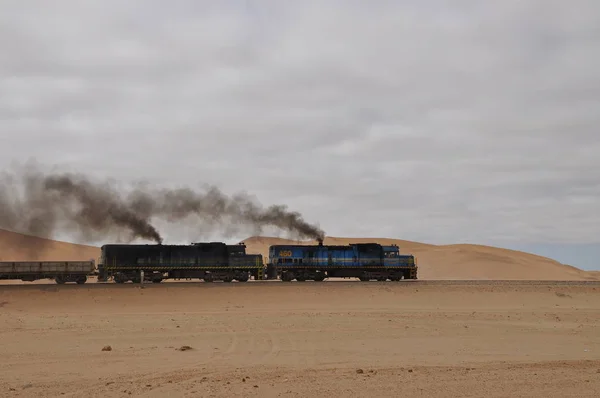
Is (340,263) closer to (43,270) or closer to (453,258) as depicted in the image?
(43,270)

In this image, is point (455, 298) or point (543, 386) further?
point (455, 298)

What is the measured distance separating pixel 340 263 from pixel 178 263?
1336 centimetres

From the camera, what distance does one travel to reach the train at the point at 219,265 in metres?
45.0

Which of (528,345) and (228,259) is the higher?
(228,259)

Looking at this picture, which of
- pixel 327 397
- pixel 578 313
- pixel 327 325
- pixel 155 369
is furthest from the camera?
pixel 578 313

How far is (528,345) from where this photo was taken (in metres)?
21.2

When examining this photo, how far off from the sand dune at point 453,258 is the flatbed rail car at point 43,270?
145ft

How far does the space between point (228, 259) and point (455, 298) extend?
62.6 feet

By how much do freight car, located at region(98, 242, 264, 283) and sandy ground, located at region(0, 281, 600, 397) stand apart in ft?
25.5

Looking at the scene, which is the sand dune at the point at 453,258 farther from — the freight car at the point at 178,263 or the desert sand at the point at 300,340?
the desert sand at the point at 300,340

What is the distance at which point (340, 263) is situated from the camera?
167 ft

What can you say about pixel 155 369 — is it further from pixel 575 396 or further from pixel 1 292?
pixel 1 292

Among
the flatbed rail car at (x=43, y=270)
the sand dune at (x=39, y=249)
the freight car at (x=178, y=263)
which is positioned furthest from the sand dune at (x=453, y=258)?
the flatbed rail car at (x=43, y=270)

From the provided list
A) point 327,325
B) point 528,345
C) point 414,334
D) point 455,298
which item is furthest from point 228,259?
point 528,345
